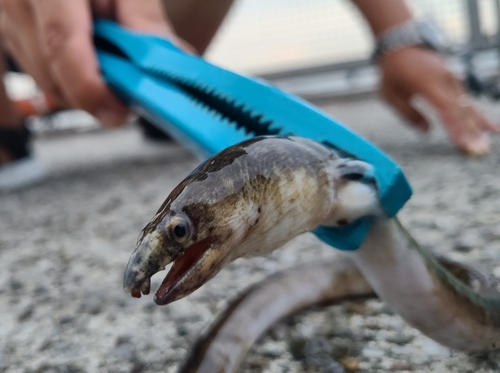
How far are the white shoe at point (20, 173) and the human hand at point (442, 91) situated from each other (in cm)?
122

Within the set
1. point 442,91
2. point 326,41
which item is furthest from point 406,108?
point 326,41

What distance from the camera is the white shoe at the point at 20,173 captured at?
1.61 metres

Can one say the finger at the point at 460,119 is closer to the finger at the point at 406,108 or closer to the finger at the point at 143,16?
the finger at the point at 406,108

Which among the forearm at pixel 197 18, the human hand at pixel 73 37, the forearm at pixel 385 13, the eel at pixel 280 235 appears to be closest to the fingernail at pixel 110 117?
the human hand at pixel 73 37

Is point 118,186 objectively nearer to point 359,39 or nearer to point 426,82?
point 426,82

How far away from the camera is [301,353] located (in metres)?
0.53

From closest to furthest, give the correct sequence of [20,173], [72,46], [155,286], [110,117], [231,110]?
A: [231,110] → [155,286] → [72,46] → [110,117] → [20,173]

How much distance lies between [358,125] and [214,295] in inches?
63.6

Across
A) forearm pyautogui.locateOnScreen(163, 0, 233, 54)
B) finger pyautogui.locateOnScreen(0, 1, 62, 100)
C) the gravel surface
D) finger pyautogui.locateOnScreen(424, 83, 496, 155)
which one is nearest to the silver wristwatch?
finger pyautogui.locateOnScreen(424, 83, 496, 155)

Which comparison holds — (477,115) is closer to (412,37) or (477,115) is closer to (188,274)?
(412,37)

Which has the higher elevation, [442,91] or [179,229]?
[179,229]

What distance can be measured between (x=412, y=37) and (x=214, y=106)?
92 cm

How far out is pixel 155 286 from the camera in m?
0.76

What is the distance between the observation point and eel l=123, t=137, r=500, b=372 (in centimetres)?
34
